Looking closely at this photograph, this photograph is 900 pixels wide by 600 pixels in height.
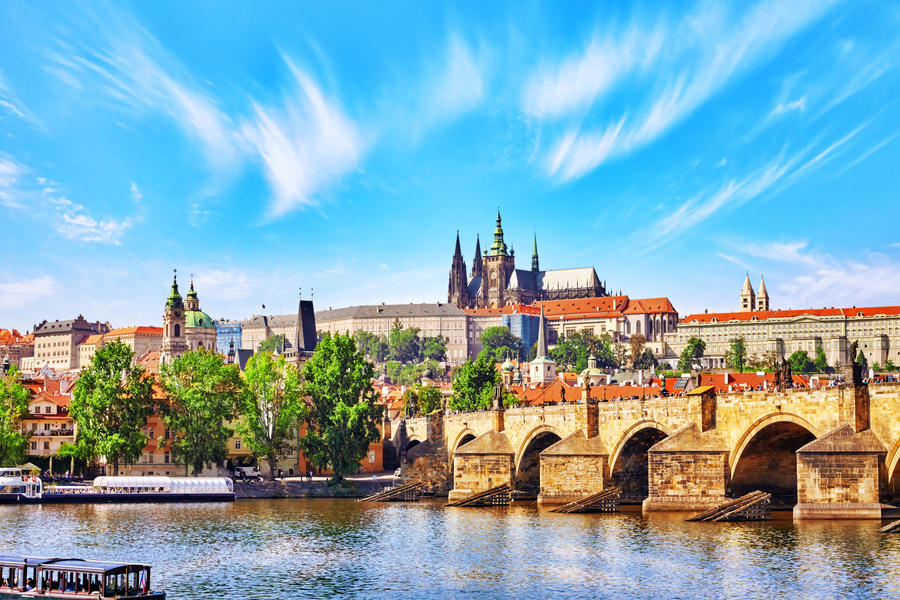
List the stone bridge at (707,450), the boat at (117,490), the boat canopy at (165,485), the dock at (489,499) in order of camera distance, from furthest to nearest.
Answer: the boat canopy at (165,485) < the boat at (117,490) < the dock at (489,499) < the stone bridge at (707,450)

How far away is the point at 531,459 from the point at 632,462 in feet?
39.6

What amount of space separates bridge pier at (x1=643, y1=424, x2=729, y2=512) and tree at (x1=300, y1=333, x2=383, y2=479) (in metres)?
34.2

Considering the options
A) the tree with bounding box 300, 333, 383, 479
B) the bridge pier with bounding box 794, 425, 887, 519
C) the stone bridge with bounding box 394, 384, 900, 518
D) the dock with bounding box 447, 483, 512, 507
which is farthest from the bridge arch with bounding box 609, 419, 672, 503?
the tree with bounding box 300, 333, 383, 479

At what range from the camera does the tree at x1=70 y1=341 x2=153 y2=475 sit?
90562mm

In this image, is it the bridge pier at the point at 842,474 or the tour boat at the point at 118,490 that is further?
the tour boat at the point at 118,490

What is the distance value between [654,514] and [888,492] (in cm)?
1317

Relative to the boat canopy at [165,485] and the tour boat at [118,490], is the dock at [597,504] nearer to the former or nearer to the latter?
the tour boat at [118,490]

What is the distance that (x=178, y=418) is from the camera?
94000 mm

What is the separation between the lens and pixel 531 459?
84438mm

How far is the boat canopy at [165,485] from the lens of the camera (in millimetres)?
85688

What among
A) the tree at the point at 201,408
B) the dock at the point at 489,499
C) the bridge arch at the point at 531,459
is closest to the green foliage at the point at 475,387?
the tree at the point at 201,408

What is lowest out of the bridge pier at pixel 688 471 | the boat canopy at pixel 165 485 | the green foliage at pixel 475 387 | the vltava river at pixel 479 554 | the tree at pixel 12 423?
the vltava river at pixel 479 554

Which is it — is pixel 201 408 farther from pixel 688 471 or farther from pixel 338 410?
pixel 688 471

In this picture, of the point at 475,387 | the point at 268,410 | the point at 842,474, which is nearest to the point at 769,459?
the point at 842,474
